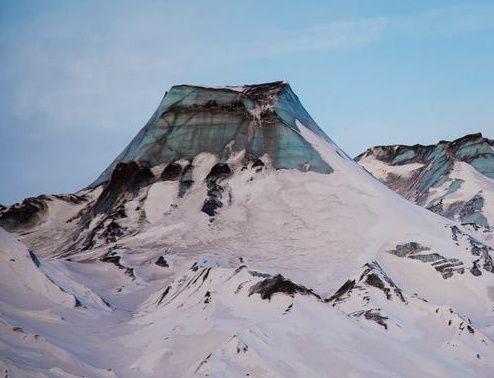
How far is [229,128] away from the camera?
186 ft

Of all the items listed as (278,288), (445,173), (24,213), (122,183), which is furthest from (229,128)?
(445,173)

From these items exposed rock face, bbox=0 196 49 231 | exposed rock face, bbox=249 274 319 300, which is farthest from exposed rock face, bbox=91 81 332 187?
exposed rock face, bbox=249 274 319 300

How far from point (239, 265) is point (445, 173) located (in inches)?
1818

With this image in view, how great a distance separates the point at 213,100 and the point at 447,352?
31.2 meters

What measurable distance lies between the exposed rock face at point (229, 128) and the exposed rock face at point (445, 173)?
2097 cm

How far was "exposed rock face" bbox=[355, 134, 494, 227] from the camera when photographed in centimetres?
7512

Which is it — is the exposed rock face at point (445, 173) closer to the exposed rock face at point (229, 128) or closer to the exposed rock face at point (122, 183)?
the exposed rock face at point (229, 128)

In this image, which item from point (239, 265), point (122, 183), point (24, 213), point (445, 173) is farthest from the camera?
point (445, 173)

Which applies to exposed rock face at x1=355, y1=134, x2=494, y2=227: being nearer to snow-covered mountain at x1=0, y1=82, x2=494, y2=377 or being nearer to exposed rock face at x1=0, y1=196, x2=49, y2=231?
snow-covered mountain at x1=0, y1=82, x2=494, y2=377

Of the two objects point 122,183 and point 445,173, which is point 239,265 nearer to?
point 122,183

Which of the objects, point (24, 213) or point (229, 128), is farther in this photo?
point (24, 213)

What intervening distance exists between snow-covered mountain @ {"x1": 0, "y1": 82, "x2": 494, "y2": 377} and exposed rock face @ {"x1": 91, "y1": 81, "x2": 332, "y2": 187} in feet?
0.38

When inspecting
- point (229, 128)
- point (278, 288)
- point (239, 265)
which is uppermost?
point (229, 128)

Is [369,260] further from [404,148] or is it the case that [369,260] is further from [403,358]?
[404,148]
